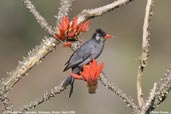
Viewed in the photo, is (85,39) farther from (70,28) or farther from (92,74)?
(92,74)

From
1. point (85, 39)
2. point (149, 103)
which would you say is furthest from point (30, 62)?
point (85, 39)

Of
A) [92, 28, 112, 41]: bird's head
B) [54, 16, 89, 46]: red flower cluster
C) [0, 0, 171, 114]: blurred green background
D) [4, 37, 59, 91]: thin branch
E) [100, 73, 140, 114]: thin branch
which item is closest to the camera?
[100, 73, 140, 114]: thin branch

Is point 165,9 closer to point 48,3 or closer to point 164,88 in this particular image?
point 48,3

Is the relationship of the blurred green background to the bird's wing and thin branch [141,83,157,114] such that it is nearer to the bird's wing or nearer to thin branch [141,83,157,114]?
the bird's wing

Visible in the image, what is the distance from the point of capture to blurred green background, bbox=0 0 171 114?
11047 mm

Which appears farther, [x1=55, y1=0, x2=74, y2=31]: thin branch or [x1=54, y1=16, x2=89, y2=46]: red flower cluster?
[x1=55, y1=0, x2=74, y2=31]: thin branch

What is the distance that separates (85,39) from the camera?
11.4 m

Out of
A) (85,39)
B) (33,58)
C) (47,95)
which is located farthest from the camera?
(85,39)

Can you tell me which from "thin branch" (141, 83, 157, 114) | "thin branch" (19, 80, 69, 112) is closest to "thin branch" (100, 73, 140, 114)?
"thin branch" (141, 83, 157, 114)

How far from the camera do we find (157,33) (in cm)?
1246

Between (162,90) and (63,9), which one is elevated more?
(63,9)

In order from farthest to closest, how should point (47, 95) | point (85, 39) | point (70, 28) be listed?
point (85, 39), point (47, 95), point (70, 28)

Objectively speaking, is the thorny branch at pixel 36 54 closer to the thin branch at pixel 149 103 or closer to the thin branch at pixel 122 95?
the thin branch at pixel 122 95

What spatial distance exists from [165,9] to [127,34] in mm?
780
